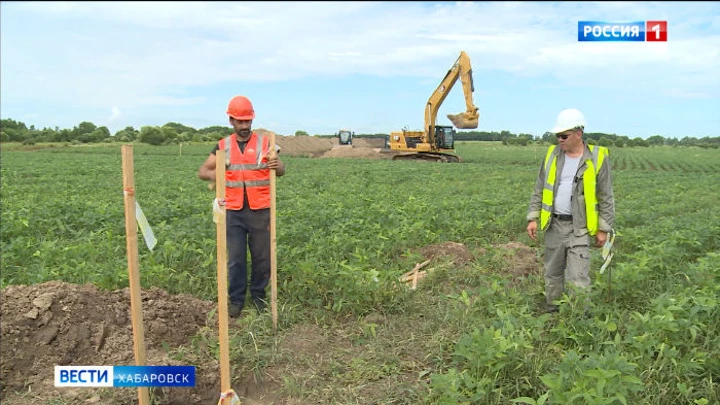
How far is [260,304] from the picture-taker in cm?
509

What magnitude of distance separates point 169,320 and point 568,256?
3.59 meters

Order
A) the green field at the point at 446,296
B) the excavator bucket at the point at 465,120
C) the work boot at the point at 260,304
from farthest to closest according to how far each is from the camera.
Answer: the excavator bucket at the point at 465,120
the work boot at the point at 260,304
the green field at the point at 446,296

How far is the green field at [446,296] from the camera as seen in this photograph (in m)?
3.47

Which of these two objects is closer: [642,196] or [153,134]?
[642,196]

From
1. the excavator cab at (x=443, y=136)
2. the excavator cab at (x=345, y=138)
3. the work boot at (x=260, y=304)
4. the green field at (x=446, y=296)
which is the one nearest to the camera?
the green field at (x=446, y=296)

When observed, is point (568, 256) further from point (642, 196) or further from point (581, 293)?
point (642, 196)

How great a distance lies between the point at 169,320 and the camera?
15.0 ft

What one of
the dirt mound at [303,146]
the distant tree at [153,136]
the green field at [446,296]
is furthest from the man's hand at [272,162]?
the dirt mound at [303,146]

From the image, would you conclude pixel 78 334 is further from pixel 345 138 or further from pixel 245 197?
pixel 345 138

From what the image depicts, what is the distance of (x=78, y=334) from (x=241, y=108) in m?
2.28

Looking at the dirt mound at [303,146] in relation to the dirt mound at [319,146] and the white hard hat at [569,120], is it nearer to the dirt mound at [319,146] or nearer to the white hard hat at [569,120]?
the dirt mound at [319,146]

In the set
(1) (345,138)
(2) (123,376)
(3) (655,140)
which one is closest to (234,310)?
(2) (123,376)

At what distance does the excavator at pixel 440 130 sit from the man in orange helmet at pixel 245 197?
73.3 feet

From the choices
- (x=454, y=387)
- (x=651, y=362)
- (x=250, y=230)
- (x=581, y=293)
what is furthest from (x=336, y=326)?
(x=651, y=362)
